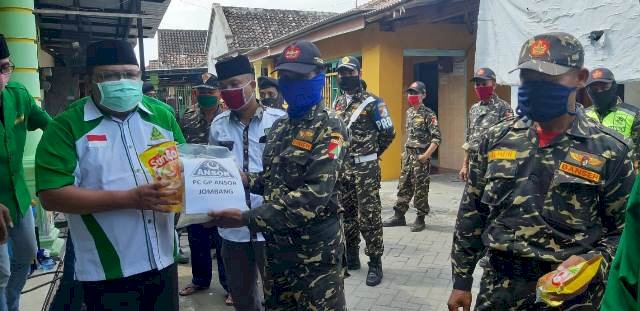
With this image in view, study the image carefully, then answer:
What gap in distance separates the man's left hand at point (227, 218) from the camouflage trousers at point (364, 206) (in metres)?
2.79

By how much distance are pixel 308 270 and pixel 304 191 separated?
429 millimetres

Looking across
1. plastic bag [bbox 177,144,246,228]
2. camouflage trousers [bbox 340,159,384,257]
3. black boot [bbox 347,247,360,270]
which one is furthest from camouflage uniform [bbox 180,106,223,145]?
plastic bag [bbox 177,144,246,228]

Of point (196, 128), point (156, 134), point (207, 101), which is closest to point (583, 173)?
point (156, 134)

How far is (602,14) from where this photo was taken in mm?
Result: 6035

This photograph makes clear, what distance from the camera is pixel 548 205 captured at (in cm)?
214

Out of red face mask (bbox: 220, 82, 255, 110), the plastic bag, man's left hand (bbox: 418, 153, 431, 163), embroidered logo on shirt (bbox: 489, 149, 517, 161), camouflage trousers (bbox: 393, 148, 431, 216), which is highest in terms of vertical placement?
red face mask (bbox: 220, 82, 255, 110)

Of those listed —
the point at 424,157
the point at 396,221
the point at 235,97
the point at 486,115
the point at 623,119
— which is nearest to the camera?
the point at 235,97

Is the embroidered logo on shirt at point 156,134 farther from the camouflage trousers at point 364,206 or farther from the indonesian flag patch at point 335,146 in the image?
the camouflage trousers at point 364,206

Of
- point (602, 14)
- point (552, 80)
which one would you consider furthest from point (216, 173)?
point (602, 14)

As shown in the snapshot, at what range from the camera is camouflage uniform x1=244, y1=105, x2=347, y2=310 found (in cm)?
243

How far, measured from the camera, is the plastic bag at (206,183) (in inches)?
90.3

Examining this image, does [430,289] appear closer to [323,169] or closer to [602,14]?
[323,169]

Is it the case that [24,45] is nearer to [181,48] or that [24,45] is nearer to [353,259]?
[353,259]

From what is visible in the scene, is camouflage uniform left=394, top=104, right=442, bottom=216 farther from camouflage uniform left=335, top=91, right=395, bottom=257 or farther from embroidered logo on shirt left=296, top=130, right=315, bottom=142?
embroidered logo on shirt left=296, top=130, right=315, bottom=142
